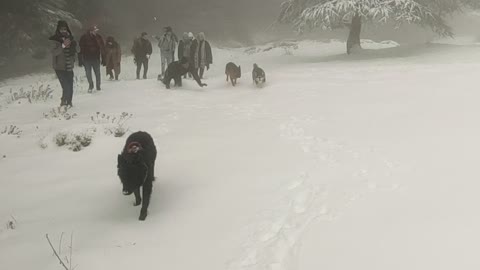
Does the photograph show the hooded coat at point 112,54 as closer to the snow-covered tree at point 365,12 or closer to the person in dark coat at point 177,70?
the person in dark coat at point 177,70

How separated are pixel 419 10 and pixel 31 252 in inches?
737

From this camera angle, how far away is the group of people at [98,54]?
33.6 ft

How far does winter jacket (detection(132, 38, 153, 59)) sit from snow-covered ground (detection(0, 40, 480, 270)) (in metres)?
4.80

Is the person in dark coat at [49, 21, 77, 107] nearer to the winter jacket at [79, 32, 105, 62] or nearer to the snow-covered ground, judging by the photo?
the snow-covered ground

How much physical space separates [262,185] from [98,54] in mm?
8661

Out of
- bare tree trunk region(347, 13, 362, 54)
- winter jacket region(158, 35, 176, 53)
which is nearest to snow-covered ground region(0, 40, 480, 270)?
winter jacket region(158, 35, 176, 53)

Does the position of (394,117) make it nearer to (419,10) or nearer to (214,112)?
(214,112)

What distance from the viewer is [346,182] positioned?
5977mm

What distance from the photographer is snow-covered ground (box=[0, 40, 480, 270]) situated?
445 centimetres

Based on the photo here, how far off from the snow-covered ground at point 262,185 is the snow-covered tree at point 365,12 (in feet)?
25.6

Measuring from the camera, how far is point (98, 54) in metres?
12.9

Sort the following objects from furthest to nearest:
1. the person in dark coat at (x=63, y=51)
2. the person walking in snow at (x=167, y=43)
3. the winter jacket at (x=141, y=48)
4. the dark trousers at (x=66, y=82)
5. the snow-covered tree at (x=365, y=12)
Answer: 1. the snow-covered tree at (x=365, y=12)
2. the person walking in snow at (x=167, y=43)
3. the winter jacket at (x=141, y=48)
4. the dark trousers at (x=66, y=82)
5. the person in dark coat at (x=63, y=51)

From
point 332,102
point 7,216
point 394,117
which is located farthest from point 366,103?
point 7,216

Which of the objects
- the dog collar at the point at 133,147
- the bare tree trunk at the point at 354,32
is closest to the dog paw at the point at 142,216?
the dog collar at the point at 133,147
